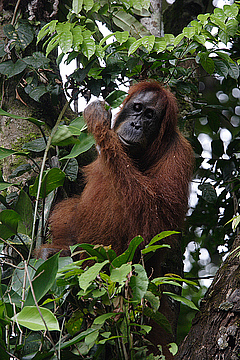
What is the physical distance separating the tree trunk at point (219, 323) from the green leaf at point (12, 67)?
2.19 meters

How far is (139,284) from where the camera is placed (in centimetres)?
205

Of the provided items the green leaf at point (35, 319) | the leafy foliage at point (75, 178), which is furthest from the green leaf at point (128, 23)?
the green leaf at point (35, 319)

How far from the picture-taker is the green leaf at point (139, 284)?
2027 millimetres

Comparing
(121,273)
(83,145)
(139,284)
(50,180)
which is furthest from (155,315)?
(83,145)

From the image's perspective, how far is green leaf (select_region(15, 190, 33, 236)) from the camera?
2.65 meters

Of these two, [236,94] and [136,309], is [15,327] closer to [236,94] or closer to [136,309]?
[136,309]

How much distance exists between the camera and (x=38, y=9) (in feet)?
12.0

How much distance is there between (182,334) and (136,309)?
3.84 metres

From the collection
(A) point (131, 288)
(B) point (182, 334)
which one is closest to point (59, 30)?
(A) point (131, 288)

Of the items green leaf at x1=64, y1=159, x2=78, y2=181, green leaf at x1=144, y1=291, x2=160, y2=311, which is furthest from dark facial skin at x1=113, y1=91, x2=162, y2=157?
green leaf at x1=144, y1=291, x2=160, y2=311

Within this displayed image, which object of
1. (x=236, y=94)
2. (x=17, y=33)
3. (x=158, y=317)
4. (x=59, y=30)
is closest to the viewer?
(x=158, y=317)

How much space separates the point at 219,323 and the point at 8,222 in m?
1.32

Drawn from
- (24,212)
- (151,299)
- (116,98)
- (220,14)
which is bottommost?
(151,299)

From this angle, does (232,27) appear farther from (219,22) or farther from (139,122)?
(139,122)
